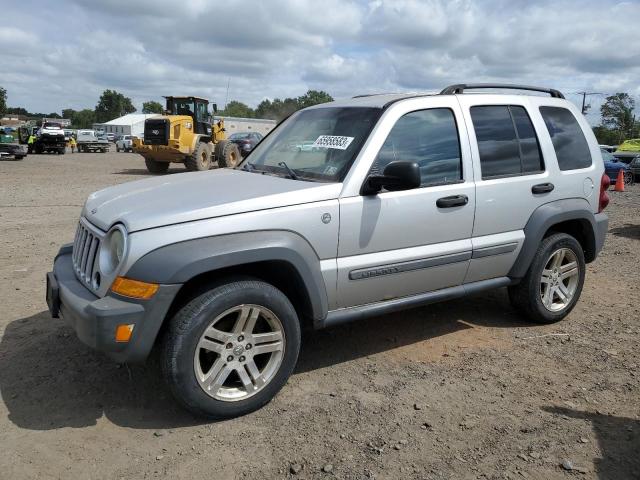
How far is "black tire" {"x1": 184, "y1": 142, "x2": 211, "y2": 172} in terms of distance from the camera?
19.7 m

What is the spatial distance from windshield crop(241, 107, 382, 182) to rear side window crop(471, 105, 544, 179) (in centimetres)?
91

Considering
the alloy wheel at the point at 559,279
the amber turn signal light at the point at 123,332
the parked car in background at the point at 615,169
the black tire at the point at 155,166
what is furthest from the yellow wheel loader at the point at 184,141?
the amber turn signal light at the point at 123,332

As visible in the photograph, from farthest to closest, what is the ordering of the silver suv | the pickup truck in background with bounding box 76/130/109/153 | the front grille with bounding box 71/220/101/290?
the pickup truck in background with bounding box 76/130/109/153
the front grille with bounding box 71/220/101/290
the silver suv

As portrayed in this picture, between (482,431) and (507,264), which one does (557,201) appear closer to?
(507,264)

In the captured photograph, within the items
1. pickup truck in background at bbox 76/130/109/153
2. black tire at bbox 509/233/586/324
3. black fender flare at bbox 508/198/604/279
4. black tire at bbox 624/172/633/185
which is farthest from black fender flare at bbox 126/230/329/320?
pickup truck in background at bbox 76/130/109/153

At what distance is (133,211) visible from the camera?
3.13 meters

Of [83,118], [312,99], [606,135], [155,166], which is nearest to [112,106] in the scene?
[83,118]

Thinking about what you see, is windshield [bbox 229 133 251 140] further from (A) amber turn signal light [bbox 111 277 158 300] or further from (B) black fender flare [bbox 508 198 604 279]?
(A) amber turn signal light [bbox 111 277 158 300]

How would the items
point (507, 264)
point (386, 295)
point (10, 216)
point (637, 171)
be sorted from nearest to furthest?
1. point (386, 295)
2. point (507, 264)
3. point (10, 216)
4. point (637, 171)

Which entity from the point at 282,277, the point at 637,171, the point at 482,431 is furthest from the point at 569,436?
the point at 637,171

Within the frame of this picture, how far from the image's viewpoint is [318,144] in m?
3.91

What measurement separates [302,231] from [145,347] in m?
1.08

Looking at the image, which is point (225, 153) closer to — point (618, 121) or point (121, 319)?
point (121, 319)

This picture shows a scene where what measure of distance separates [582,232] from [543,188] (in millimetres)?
826
